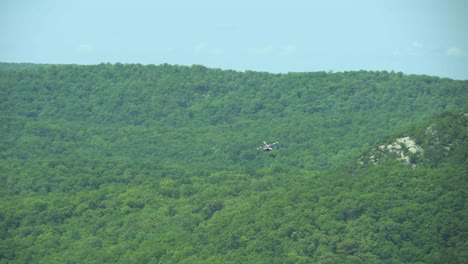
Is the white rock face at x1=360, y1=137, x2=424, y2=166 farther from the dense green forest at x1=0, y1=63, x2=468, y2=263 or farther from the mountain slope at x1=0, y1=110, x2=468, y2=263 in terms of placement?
the mountain slope at x1=0, y1=110, x2=468, y2=263

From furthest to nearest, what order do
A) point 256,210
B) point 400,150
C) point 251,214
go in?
point 400,150 < point 256,210 < point 251,214

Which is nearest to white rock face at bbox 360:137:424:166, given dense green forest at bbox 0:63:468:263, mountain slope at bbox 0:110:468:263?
dense green forest at bbox 0:63:468:263

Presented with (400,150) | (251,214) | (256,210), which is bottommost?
(251,214)

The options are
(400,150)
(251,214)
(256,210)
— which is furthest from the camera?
(400,150)

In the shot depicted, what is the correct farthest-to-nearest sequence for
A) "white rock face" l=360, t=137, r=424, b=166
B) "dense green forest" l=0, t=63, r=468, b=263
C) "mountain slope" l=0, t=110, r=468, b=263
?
"white rock face" l=360, t=137, r=424, b=166 → "dense green forest" l=0, t=63, r=468, b=263 → "mountain slope" l=0, t=110, r=468, b=263

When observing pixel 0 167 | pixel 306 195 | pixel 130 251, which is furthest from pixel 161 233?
pixel 0 167

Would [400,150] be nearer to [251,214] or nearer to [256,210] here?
[256,210]

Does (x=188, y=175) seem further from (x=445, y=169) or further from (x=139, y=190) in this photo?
(x=445, y=169)

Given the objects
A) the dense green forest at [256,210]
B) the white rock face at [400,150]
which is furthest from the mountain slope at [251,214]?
the white rock face at [400,150]

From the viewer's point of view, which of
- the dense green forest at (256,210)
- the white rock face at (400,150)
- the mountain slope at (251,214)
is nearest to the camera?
the mountain slope at (251,214)

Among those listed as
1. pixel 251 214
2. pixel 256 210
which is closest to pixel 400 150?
pixel 256 210

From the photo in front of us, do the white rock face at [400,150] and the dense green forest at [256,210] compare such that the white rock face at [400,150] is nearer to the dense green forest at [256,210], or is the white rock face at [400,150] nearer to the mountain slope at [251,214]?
the dense green forest at [256,210]
